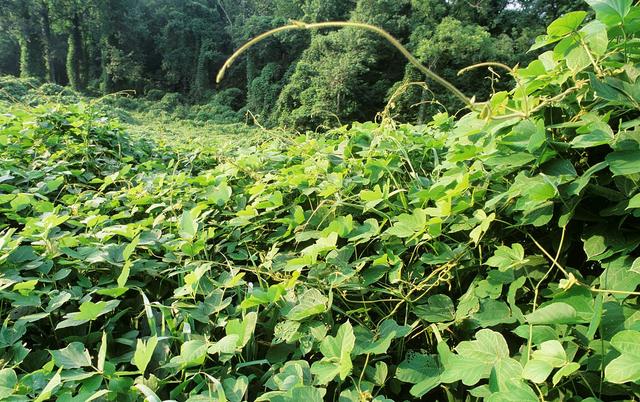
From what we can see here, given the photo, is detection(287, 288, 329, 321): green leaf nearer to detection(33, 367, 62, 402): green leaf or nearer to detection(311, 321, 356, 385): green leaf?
detection(311, 321, 356, 385): green leaf

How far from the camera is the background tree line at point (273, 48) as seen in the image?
15750 mm

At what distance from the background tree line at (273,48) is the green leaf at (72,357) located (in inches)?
489

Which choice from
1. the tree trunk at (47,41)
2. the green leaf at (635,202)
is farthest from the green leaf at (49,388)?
the tree trunk at (47,41)

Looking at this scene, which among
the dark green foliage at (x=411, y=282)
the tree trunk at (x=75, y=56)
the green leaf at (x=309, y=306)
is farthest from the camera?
the tree trunk at (x=75, y=56)

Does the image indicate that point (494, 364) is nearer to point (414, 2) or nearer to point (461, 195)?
point (461, 195)

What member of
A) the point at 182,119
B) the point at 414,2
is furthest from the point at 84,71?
the point at 414,2

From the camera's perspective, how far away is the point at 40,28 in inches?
877

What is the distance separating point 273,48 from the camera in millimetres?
21484

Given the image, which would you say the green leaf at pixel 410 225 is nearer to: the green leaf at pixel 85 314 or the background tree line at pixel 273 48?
the green leaf at pixel 85 314

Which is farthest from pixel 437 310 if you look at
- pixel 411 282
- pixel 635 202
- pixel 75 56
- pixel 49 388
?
pixel 75 56

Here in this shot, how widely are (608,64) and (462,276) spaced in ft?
1.22

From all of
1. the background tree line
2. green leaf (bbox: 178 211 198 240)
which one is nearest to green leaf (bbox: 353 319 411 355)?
green leaf (bbox: 178 211 198 240)

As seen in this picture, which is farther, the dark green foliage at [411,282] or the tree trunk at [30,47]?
the tree trunk at [30,47]

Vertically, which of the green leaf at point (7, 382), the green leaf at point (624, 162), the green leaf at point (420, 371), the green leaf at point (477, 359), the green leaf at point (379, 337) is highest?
the green leaf at point (624, 162)
